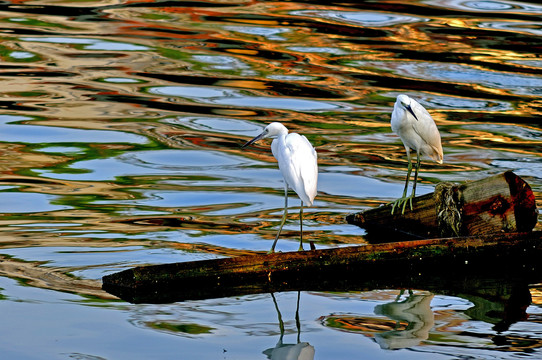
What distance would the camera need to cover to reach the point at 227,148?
37.0ft

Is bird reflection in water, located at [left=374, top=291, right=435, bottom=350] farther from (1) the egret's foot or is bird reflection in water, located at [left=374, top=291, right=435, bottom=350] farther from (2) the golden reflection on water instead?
(2) the golden reflection on water

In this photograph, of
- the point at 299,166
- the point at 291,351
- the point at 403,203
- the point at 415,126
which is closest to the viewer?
the point at 291,351

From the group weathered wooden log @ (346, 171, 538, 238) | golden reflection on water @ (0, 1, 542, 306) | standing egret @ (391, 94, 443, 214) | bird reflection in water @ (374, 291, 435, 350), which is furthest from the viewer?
golden reflection on water @ (0, 1, 542, 306)

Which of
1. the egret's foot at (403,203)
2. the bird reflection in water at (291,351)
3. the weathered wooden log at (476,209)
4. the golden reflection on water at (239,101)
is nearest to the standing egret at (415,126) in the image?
the egret's foot at (403,203)

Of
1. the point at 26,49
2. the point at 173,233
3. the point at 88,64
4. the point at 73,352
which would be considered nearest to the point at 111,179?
the point at 173,233

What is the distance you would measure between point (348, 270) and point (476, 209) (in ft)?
3.41

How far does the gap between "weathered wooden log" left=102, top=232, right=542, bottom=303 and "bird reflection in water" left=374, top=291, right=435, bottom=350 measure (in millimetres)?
232

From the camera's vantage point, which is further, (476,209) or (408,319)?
(476,209)

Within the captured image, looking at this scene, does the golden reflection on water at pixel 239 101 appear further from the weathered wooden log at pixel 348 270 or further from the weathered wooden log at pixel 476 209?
the weathered wooden log at pixel 348 270

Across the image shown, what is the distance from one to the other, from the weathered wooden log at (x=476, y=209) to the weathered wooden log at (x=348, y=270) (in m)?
0.15

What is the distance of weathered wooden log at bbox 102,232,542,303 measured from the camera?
618 cm

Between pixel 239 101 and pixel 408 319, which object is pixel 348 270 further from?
pixel 239 101

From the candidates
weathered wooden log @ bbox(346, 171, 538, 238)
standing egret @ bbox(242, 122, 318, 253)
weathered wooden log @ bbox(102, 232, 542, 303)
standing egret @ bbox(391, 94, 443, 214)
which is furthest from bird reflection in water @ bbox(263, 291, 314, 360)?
standing egret @ bbox(391, 94, 443, 214)

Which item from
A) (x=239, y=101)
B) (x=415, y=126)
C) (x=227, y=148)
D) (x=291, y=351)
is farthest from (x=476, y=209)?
(x=239, y=101)
